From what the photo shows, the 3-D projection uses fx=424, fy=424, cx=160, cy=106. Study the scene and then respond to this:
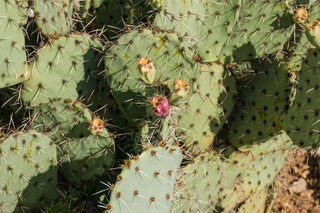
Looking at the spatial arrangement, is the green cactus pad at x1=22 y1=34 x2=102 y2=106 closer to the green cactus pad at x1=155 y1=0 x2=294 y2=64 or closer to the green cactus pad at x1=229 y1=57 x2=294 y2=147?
the green cactus pad at x1=155 y1=0 x2=294 y2=64

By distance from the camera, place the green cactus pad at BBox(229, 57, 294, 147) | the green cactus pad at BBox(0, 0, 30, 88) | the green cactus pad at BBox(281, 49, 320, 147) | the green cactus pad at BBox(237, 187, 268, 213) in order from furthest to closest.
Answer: the green cactus pad at BBox(237, 187, 268, 213) < the green cactus pad at BBox(229, 57, 294, 147) < the green cactus pad at BBox(281, 49, 320, 147) < the green cactus pad at BBox(0, 0, 30, 88)

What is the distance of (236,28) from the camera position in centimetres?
227

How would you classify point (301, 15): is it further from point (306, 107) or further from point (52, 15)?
point (52, 15)

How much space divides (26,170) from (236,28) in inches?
50.6

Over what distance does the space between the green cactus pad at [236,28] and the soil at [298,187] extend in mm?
1261

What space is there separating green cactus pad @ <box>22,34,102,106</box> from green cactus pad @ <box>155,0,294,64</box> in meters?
0.49

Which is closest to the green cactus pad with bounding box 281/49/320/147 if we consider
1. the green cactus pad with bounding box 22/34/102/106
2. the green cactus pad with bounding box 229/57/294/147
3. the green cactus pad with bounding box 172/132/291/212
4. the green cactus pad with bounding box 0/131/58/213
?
the green cactus pad with bounding box 229/57/294/147

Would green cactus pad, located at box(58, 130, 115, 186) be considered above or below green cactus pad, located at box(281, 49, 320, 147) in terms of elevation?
below

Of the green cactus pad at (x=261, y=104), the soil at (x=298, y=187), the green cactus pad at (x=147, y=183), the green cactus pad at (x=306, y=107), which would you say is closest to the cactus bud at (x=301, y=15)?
the green cactus pad at (x=306, y=107)

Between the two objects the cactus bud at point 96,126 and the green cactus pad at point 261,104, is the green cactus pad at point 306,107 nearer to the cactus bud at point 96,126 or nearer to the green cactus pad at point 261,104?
the green cactus pad at point 261,104

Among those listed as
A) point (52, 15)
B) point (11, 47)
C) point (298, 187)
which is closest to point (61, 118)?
point (11, 47)

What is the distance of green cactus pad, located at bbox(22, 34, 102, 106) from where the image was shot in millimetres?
1996

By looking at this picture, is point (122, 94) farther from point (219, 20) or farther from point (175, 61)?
point (219, 20)

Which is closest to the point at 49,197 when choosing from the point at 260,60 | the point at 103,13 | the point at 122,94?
the point at 122,94
